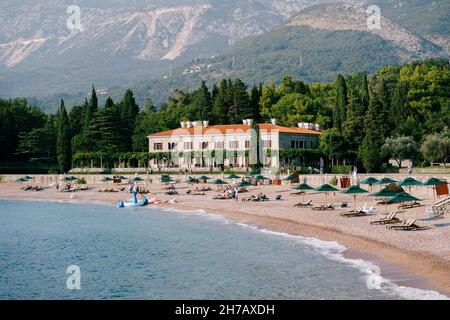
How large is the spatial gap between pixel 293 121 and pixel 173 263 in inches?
3027

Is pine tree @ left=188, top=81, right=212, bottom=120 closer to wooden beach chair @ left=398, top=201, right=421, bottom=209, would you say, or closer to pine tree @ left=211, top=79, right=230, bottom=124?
pine tree @ left=211, top=79, right=230, bottom=124

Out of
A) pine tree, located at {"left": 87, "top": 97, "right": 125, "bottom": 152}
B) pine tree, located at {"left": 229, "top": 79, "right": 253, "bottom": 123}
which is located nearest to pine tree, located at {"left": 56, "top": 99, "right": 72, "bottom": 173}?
pine tree, located at {"left": 87, "top": 97, "right": 125, "bottom": 152}

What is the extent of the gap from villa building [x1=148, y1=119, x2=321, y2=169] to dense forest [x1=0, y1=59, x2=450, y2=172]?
11.0 ft

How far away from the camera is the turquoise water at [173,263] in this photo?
25.4 meters

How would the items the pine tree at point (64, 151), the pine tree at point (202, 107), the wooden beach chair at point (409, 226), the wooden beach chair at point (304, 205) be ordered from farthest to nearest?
the pine tree at point (202, 107) < the pine tree at point (64, 151) < the wooden beach chair at point (304, 205) < the wooden beach chair at point (409, 226)

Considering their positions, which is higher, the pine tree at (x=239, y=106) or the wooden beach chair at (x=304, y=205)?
the pine tree at (x=239, y=106)

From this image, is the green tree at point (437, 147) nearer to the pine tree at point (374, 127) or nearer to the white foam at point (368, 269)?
the pine tree at point (374, 127)

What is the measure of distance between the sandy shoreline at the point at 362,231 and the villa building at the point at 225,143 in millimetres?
23951

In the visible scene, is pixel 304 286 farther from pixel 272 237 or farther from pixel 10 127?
pixel 10 127

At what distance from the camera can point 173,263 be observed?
104 feet

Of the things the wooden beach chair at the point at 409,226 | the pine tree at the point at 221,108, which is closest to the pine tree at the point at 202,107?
the pine tree at the point at 221,108

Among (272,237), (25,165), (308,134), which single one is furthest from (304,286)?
(25,165)

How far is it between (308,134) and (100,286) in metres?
69.8

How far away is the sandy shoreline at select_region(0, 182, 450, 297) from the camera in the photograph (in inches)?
1018
